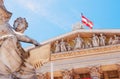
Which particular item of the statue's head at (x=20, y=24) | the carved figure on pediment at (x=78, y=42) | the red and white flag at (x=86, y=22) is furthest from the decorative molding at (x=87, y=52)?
the statue's head at (x=20, y=24)

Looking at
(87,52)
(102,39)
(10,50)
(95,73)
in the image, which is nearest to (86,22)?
(102,39)

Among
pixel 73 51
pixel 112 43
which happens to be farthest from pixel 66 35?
pixel 112 43

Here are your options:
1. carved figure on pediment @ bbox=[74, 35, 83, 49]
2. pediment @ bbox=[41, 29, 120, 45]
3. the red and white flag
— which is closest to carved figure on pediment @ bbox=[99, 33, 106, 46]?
pediment @ bbox=[41, 29, 120, 45]

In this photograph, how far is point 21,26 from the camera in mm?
3428

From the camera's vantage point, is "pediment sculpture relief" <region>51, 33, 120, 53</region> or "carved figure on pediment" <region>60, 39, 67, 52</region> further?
"carved figure on pediment" <region>60, 39, 67, 52</region>

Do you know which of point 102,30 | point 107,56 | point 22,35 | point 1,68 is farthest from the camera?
point 102,30

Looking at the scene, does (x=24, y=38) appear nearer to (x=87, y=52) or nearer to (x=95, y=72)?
(x=95, y=72)

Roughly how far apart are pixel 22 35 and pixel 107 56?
2170 centimetres

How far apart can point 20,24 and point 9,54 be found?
43cm

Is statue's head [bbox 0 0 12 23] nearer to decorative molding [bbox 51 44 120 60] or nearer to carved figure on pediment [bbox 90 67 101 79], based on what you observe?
decorative molding [bbox 51 44 120 60]

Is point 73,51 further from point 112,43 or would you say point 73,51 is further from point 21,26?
point 21,26

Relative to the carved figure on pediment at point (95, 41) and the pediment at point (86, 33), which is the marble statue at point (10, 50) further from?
the pediment at point (86, 33)

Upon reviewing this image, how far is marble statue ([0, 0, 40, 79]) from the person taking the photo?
3078 millimetres

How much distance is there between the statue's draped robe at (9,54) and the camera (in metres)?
3.08
